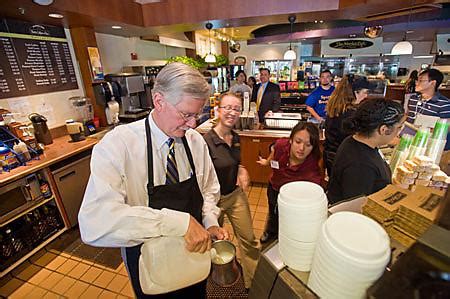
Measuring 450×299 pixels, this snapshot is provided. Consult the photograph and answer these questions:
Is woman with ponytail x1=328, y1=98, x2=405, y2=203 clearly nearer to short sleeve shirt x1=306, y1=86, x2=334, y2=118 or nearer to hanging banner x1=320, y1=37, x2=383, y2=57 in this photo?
short sleeve shirt x1=306, y1=86, x2=334, y2=118

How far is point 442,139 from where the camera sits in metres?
1.56

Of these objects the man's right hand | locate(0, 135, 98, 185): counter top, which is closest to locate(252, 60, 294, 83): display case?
locate(0, 135, 98, 185): counter top

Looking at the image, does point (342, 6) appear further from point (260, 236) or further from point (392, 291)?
point (392, 291)

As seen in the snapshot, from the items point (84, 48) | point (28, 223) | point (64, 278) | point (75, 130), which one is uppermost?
point (84, 48)

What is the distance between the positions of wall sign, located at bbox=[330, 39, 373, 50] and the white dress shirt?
31.2ft

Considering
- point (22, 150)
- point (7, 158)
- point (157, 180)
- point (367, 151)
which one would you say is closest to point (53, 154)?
point (22, 150)

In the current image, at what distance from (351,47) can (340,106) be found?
767 cm

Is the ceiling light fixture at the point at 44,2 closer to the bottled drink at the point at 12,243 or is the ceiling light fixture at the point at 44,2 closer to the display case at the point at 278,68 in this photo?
the bottled drink at the point at 12,243

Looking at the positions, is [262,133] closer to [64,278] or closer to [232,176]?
[232,176]

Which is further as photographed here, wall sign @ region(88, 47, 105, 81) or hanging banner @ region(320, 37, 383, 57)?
hanging banner @ region(320, 37, 383, 57)

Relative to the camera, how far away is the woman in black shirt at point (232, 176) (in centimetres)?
190

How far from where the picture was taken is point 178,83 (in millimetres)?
985

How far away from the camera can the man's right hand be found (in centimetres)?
93

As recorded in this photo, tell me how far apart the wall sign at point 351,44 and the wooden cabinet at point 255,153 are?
750cm
